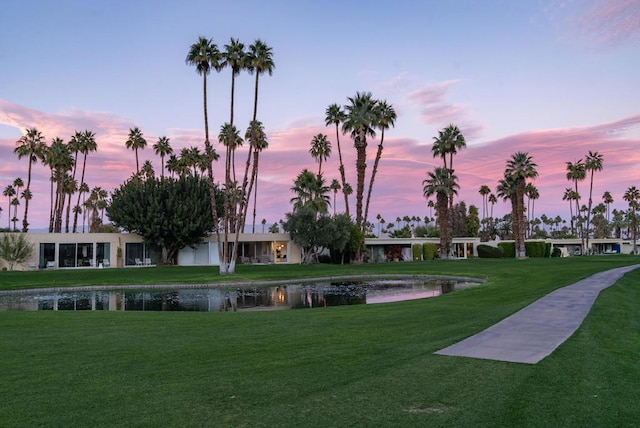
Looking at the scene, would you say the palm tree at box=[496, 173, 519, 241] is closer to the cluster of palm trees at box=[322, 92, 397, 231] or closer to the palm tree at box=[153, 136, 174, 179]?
the cluster of palm trees at box=[322, 92, 397, 231]

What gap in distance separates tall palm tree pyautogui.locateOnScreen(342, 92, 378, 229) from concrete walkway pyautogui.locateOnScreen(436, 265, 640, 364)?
38.3 meters

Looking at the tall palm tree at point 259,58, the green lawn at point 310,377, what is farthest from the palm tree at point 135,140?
the green lawn at point 310,377

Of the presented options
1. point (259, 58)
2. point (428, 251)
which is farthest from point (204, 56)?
point (428, 251)

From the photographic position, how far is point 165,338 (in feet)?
32.9

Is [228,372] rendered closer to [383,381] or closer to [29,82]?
[383,381]

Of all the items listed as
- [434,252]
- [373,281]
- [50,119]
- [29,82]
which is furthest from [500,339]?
[434,252]

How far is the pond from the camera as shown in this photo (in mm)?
19531

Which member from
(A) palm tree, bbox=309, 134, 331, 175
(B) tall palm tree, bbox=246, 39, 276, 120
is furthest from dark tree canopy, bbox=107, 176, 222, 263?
(A) palm tree, bbox=309, 134, 331, 175

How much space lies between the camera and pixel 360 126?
50375 millimetres

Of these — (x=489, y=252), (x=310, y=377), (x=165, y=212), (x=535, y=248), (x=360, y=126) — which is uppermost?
(x=360, y=126)

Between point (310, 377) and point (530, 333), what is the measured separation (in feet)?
15.7

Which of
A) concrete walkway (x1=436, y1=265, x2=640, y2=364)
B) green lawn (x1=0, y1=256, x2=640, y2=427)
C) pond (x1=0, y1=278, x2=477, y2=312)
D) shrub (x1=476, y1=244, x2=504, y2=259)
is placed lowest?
pond (x1=0, y1=278, x2=477, y2=312)

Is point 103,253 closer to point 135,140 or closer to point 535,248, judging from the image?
point 135,140

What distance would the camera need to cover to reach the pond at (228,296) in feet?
64.1
